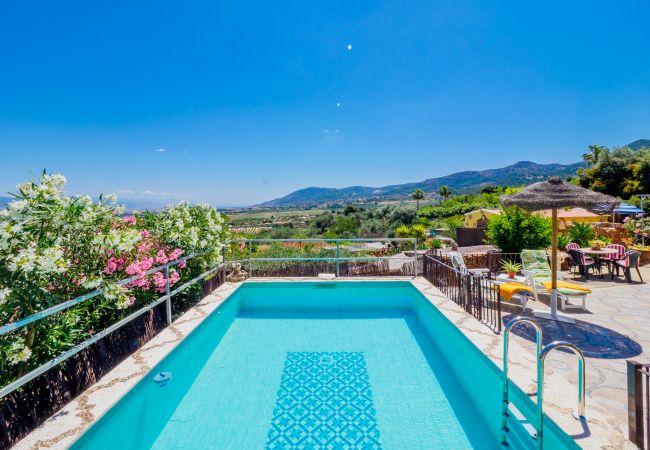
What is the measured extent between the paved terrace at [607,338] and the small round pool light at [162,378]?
147 inches

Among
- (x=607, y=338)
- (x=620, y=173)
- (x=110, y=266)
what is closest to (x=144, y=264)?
(x=110, y=266)

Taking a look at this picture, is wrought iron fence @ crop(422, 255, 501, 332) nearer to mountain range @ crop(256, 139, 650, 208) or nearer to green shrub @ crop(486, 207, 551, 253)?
green shrub @ crop(486, 207, 551, 253)

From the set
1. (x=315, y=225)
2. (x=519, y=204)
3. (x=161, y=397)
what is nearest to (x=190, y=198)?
(x=161, y=397)

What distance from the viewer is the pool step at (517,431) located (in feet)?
7.88

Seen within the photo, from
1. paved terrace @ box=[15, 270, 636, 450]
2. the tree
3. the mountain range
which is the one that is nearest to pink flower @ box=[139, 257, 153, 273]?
paved terrace @ box=[15, 270, 636, 450]

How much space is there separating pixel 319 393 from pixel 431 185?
13944 centimetres


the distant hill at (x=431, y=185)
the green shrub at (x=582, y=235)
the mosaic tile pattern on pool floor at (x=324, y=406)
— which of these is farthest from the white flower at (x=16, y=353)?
the distant hill at (x=431, y=185)

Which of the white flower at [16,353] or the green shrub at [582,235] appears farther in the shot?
the green shrub at [582,235]

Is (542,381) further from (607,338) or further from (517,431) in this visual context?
(607,338)

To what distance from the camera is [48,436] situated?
216 centimetres

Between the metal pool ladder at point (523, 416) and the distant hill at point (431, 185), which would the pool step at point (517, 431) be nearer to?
the metal pool ladder at point (523, 416)

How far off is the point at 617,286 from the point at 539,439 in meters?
6.78

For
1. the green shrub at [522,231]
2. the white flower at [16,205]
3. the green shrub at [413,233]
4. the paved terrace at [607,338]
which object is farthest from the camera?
Result: the green shrub at [413,233]

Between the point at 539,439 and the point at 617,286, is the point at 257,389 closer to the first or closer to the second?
the point at 539,439
